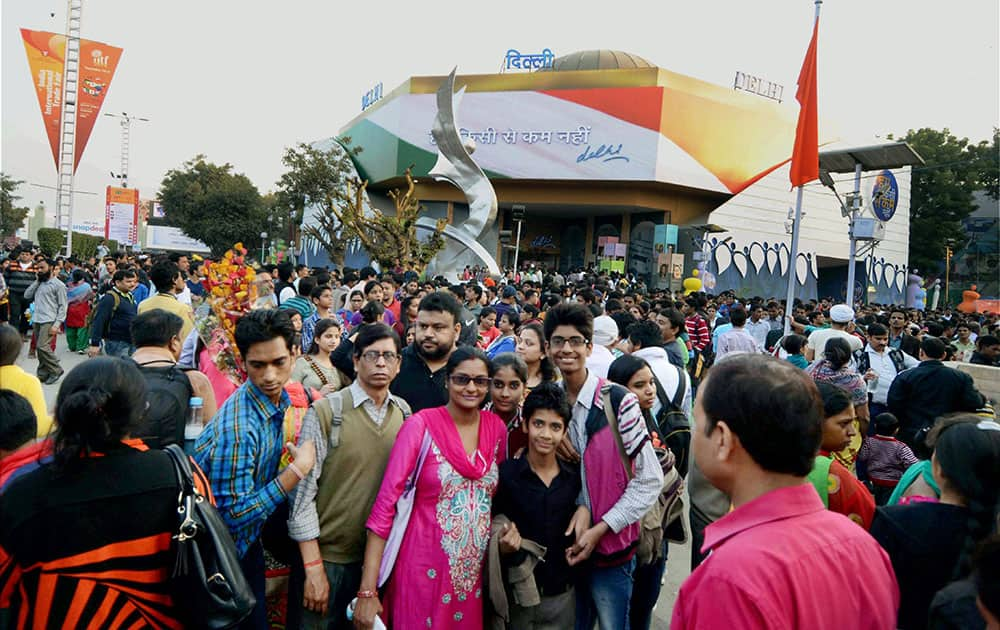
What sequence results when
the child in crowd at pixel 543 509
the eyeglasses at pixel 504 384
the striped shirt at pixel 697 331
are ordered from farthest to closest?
1. the striped shirt at pixel 697 331
2. the eyeglasses at pixel 504 384
3. the child in crowd at pixel 543 509

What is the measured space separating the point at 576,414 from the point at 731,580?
156cm

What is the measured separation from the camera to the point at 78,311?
9969 mm

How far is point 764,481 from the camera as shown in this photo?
4.17 feet

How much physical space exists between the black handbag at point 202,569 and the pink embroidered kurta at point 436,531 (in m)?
0.69

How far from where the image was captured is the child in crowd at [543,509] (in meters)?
2.49

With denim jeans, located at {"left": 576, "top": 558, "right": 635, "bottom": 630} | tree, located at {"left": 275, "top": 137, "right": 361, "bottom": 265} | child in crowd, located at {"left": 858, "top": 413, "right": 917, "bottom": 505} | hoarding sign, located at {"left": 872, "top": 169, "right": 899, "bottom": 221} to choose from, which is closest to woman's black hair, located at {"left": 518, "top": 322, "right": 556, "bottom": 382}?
denim jeans, located at {"left": 576, "top": 558, "right": 635, "bottom": 630}

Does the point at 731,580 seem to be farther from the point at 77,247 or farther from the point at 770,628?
the point at 77,247

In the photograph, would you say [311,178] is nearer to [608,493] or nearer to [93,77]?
[93,77]

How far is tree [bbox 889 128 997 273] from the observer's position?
122 ft

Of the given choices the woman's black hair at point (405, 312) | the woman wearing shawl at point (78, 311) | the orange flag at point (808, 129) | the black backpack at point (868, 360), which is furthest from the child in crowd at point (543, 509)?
the woman wearing shawl at point (78, 311)

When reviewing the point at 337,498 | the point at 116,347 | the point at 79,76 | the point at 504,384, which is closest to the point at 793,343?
the point at 504,384

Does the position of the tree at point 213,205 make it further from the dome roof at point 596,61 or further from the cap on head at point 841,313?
the cap on head at point 841,313

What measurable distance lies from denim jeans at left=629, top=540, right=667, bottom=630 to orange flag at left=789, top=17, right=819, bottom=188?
7684 millimetres

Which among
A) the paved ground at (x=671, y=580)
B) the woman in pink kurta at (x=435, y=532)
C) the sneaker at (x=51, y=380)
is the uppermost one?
the woman in pink kurta at (x=435, y=532)
